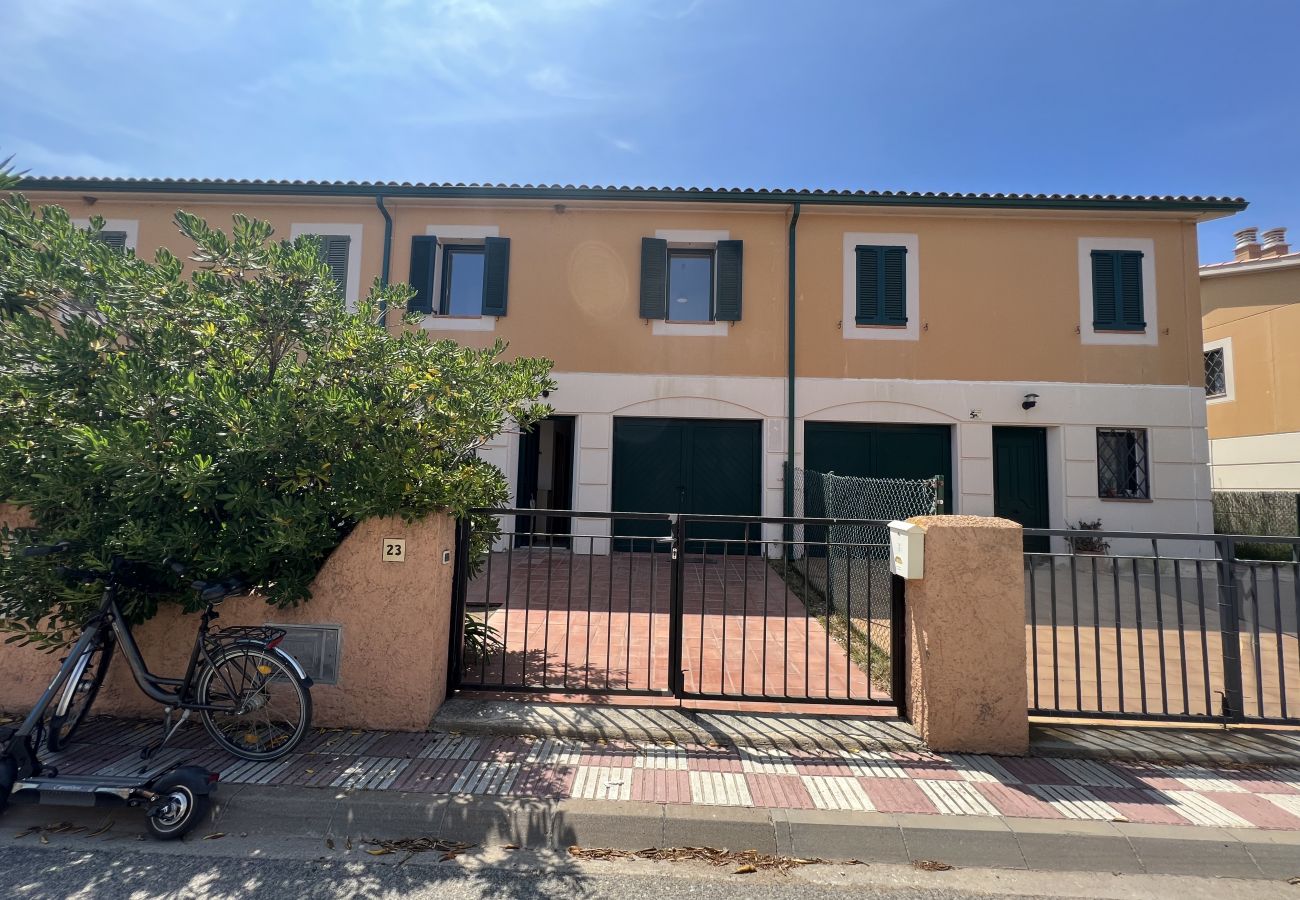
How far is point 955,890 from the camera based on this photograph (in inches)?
98.7

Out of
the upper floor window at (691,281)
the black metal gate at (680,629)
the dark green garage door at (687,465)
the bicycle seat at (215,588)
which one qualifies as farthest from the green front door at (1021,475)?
the bicycle seat at (215,588)

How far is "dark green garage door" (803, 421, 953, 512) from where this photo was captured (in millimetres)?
10242

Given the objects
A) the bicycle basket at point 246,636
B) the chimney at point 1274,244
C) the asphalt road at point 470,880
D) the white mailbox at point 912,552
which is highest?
the chimney at point 1274,244

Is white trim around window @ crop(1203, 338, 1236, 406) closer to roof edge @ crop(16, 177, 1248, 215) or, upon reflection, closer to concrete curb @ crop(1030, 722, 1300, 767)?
roof edge @ crop(16, 177, 1248, 215)

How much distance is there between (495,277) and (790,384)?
5.37 m

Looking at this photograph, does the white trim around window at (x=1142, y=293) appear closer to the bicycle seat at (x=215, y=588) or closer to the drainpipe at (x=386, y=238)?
the drainpipe at (x=386, y=238)

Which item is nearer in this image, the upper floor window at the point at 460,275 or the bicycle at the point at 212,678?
the bicycle at the point at 212,678

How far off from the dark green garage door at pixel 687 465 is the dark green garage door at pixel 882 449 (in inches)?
43.8

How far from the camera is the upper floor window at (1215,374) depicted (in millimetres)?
14789

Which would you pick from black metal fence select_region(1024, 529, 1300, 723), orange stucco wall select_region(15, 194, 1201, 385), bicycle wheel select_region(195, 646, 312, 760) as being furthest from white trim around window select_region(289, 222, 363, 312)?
black metal fence select_region(1024, 529, 1300, 723)

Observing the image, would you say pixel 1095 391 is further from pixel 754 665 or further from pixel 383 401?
pixel 383 401

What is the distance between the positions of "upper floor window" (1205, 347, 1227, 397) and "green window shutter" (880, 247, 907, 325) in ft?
34.6

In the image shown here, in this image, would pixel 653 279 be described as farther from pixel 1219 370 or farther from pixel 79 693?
pixel 1219 370

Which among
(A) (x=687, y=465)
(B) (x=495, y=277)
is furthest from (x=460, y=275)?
(A) (x=687, y=465)
